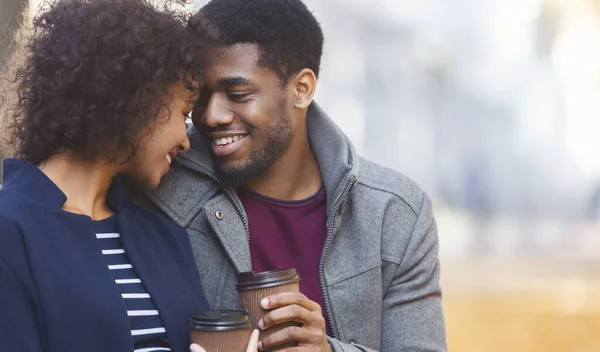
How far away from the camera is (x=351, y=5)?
7840 millimetres

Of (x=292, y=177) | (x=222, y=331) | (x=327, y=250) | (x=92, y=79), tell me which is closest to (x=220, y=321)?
(x=222, y=331)

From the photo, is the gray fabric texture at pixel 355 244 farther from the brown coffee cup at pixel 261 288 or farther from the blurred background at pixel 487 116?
the blurred background at pixel 487 116

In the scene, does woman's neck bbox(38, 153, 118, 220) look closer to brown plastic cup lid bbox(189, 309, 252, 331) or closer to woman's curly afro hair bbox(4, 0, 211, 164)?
woman's curly afro hair bbox(4, 0, 211, 164)

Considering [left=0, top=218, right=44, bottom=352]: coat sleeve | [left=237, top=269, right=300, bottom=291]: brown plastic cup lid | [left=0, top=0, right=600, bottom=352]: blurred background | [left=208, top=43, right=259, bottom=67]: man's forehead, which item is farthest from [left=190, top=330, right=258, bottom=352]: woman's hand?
[left=0, top=0, right=600, bottom=352]: blurred background

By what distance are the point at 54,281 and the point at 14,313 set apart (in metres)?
0.10

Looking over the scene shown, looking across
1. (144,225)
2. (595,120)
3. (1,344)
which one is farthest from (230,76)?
(595,120)

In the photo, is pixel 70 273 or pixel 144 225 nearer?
pixel 70 273

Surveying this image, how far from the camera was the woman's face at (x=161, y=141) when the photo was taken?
77.2 inches

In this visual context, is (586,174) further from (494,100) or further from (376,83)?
(376,83)

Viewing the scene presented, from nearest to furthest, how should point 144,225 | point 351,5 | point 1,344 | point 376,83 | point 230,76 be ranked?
1. point 1,344
2. point 144,225
3. point 230,76
4. point 351,5
5. point 376,83

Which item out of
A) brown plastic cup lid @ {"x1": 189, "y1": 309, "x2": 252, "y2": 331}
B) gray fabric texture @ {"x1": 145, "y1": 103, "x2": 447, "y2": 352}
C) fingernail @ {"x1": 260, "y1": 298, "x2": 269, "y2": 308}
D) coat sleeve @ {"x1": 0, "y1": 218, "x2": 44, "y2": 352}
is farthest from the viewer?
gray fabric texture @ {"x1": 145, "y1": 103, "x2": 447, "y2": 352}

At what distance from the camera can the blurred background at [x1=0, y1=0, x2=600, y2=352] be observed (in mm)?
8000

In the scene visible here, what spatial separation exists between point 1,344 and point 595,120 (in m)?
7.16

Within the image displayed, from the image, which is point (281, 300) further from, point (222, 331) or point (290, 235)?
point (290, 235)
